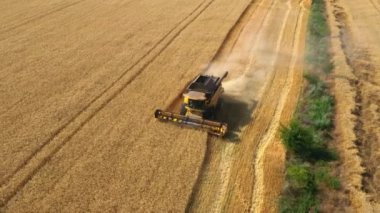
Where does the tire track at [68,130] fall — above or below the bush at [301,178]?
above

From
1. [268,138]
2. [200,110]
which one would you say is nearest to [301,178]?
[268,138]

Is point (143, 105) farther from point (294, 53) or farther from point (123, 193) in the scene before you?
point (294, 53)

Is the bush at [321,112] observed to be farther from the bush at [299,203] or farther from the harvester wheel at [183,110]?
the harvester wheel at [183,110]

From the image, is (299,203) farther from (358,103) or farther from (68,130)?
(68,130)

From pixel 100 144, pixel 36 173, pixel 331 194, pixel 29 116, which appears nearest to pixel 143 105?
pixel 100 144

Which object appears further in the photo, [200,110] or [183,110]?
[183,110]

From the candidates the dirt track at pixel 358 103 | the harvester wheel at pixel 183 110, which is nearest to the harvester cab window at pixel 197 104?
the harvester wheel at pixel 183 110
